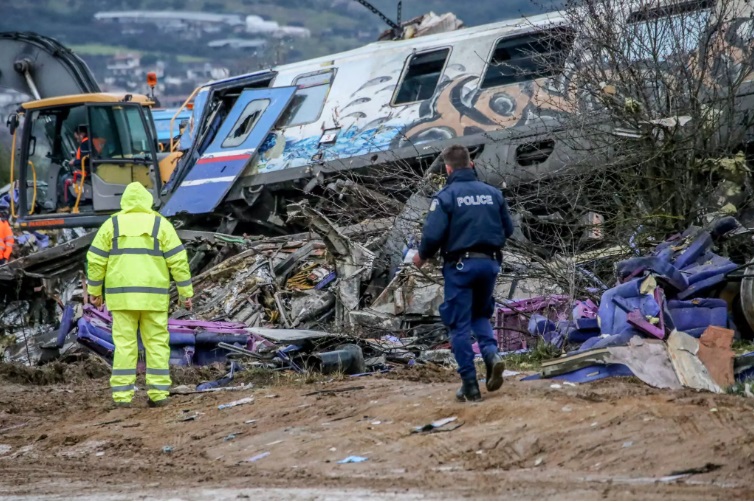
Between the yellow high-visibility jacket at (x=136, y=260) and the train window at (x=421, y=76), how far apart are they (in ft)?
23.0

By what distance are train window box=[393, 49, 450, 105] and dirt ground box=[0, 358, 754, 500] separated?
7161mm

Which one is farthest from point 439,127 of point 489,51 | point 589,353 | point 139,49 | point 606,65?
point 139,49

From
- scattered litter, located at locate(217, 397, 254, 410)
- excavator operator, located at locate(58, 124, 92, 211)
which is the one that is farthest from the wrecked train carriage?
scattered litter, located at locate(217, 397, 254, 410)

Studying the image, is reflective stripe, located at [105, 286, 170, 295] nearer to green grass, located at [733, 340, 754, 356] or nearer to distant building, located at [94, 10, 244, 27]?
green grass, located at [733, 340, 754, 356]

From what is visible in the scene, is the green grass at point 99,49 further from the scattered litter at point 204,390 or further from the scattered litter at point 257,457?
the scattered litter at point 257,457

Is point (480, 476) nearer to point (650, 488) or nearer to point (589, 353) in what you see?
point (650, 488)

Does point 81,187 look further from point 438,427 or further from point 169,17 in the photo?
point 169,17

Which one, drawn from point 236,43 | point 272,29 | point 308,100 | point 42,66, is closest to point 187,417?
point 308,100

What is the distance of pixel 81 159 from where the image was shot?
1847cm

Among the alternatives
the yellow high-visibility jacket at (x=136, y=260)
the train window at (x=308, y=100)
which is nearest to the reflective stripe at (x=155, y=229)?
the yellow high-visibility jacket at (x=136, y=260)

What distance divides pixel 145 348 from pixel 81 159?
8.77m

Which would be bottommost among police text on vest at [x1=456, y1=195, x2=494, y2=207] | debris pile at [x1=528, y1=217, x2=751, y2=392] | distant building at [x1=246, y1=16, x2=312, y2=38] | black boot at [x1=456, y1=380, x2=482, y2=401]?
black boot at [x1=456, y1=380, x2=482, y2=401]

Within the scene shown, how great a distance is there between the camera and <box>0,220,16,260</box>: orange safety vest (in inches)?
725

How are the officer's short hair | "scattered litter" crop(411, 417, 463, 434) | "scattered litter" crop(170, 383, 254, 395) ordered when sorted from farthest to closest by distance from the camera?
"scattered litter" crop(170, 383, 254, 395) < the officer's short hair < "scattered litter" crop(411, 417, 463, 434)
